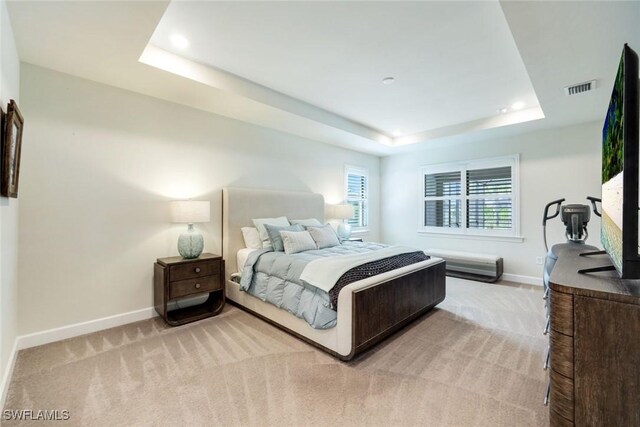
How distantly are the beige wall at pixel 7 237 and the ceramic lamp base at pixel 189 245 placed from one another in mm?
1270

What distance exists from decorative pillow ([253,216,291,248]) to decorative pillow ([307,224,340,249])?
425 millimetres

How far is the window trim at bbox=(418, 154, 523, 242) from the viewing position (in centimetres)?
478

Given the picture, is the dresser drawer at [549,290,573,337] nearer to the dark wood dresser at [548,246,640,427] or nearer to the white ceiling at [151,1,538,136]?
the dark wood dresser at [548,246,640,427]

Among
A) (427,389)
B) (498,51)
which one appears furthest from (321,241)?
(498,51)

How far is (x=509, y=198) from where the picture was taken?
16.0 feet

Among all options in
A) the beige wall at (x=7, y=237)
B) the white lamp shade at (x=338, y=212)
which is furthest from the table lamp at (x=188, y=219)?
the white lamp shade at (x=338, y=212)

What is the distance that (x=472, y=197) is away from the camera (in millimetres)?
5285

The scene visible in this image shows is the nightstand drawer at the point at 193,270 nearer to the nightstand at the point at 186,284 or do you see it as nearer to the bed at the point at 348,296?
the nightstand at the point at 186,284

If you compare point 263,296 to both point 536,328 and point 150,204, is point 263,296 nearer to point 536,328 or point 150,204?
point 150,204

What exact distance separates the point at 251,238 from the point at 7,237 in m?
2.21

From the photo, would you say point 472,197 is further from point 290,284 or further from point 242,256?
point 242,256

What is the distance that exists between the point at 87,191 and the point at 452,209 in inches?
221

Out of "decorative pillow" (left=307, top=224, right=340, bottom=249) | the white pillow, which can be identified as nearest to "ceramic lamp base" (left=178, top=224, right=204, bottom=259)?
the white pillow

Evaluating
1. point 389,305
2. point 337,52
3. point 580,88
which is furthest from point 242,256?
point 580,88
